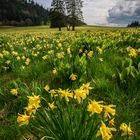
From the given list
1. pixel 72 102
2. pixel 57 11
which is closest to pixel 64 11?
pixel 57 11

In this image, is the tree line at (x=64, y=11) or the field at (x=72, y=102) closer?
the field at (x=72, y=102)

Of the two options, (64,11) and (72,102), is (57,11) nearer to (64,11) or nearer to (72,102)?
(64,11)

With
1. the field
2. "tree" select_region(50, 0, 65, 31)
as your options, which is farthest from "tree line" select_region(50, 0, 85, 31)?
the field

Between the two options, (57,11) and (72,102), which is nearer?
(72,102)

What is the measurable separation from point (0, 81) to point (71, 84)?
1.98m

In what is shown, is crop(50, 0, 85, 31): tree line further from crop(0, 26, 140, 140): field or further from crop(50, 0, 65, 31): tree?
crop(0, 26, 140, 140): field

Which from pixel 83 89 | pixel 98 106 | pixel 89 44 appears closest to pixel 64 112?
pixel 83 89

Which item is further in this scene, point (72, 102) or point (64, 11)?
point (64, 11)

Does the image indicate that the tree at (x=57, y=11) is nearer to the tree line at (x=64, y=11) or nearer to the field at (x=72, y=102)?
the tree line at (x=64, y=11)

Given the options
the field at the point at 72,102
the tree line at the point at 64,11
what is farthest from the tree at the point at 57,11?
the field at the point at 72,102

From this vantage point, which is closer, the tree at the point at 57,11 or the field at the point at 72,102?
the field at the point at 72,102

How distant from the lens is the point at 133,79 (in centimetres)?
473

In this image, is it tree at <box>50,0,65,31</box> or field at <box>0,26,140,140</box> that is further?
tree at <box>50,0,65,31</box>

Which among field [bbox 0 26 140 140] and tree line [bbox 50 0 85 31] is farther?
tree line [bbox 50 0 85 31]
